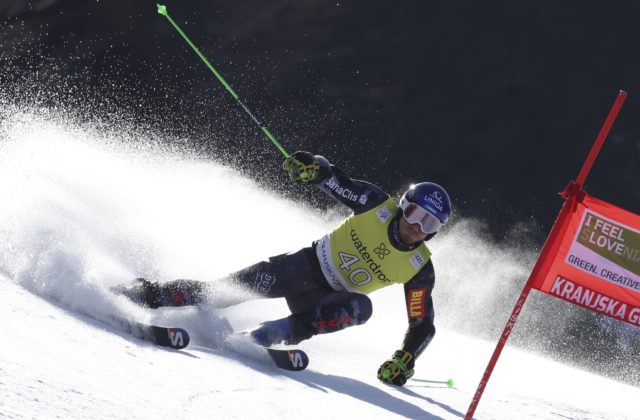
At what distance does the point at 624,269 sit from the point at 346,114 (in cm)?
739

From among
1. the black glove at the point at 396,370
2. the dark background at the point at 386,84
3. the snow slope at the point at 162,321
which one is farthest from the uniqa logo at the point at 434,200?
the dark background at the point at 386,84

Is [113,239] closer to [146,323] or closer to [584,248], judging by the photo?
[146,323]

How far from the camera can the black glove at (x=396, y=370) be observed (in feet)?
17.4

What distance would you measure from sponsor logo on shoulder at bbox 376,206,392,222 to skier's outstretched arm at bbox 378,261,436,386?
455 millimetres

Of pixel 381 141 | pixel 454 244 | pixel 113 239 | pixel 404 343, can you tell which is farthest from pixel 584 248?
pixel 381 141

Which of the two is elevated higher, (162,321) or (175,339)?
(162,321)

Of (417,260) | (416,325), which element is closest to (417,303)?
(416,325)

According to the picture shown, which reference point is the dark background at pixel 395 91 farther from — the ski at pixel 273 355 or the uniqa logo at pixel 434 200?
the ski at pixel 273 355

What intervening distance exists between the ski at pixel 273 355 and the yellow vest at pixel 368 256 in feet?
2.66

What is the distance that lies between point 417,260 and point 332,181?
2.79 ft

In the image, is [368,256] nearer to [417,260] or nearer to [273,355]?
[417,260]

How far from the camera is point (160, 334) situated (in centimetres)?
464

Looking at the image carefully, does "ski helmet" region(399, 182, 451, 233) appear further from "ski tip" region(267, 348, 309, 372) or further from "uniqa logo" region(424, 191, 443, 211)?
"ski tip" region(267, 348, 309, 372)

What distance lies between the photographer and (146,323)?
502 centimetres
